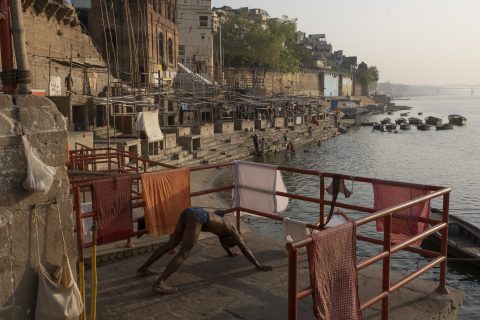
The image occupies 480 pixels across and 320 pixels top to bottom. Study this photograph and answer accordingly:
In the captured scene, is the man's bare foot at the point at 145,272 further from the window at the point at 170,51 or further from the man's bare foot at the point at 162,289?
the window at the point at 170,51

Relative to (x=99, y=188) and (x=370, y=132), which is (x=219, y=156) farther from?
(x=370, y=132)

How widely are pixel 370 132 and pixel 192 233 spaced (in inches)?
2736

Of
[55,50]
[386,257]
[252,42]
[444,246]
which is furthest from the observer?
[252,42]

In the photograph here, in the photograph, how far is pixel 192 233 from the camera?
5.89 m

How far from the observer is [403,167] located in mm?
40125

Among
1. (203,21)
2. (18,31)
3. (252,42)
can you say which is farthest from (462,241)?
(252,42)

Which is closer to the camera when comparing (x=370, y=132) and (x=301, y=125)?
(x=301, y=125)

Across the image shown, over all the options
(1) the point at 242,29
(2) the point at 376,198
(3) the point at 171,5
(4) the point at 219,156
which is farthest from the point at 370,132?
(2) the point at 376,198

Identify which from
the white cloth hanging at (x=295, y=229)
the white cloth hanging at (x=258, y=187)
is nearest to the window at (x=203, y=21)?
the white cloth hanging at (x=258, y=187)

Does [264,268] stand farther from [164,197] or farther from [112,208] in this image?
[112,208]

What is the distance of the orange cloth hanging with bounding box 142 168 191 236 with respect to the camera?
22.2ft

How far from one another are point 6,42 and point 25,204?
147cm

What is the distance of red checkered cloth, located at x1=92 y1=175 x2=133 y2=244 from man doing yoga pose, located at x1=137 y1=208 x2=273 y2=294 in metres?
0.62

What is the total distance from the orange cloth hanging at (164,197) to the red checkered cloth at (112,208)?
0.30 metres
